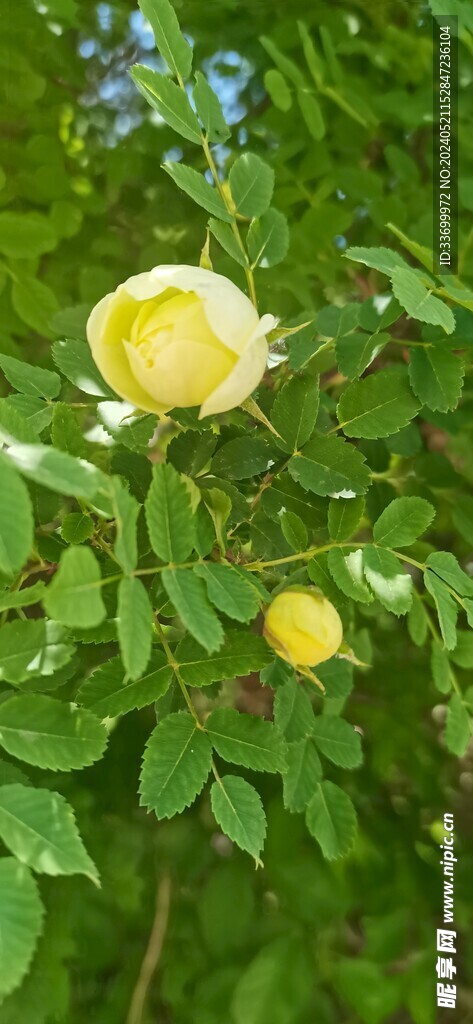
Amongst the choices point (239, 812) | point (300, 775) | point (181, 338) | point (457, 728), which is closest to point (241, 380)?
point (181, 338)

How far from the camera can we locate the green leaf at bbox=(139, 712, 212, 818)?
0.37m

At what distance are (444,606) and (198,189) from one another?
0.30 m

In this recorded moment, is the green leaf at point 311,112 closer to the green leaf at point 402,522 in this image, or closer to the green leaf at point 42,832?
the green leaf at point 402,522

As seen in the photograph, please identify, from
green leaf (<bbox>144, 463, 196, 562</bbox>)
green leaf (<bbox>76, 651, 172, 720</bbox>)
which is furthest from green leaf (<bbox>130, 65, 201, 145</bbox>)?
green leaf (<bbox>76, 651, 172, 720</bbox>)

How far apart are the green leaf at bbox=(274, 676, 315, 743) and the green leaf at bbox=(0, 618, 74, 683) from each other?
0.71 feet

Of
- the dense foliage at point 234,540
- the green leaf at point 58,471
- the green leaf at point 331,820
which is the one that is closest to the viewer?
the green leaf at point 58,471

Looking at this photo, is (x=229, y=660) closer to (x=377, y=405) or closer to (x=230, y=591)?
(x=230, y=591)

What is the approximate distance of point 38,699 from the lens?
341mm

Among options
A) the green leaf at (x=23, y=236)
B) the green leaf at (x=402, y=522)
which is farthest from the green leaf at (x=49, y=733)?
the green leaf at (x=23, y=236)

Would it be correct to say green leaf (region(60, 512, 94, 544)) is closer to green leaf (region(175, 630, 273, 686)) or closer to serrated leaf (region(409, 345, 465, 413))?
green leaf (region(175, 630, 273, 686))

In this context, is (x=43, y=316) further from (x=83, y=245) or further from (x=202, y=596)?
(x=202, y=596)

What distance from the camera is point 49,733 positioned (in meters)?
0.34

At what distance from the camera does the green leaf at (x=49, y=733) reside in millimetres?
330

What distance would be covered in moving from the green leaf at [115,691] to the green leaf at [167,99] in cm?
33
